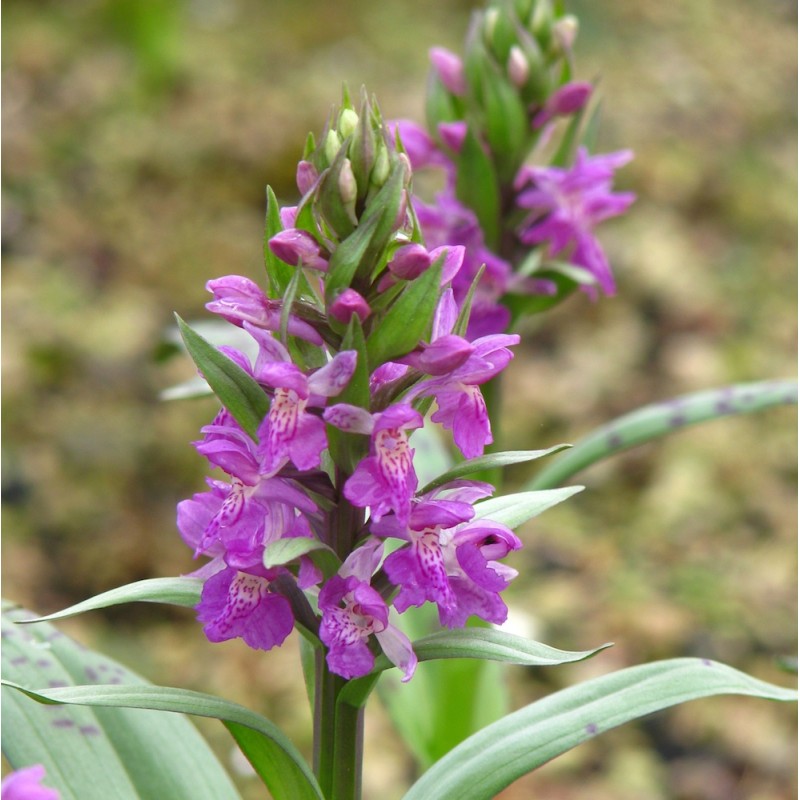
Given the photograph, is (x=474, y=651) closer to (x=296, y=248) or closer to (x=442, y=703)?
(x=296, y=248)

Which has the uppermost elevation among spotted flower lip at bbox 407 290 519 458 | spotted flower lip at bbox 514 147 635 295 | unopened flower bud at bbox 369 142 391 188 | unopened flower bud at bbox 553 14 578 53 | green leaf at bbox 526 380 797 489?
unopened flower bud at bbox 553 14 578 53

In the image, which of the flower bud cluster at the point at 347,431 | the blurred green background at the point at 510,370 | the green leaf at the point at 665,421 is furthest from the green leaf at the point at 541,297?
the flower bud cluster at the point at 347,431

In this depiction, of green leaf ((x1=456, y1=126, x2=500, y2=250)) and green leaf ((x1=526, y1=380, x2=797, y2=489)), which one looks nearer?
green leaf ((x1=456, y1=126, x2=500, y2=250))

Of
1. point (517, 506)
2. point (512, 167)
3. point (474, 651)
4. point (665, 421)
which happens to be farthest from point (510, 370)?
point (474, 651)

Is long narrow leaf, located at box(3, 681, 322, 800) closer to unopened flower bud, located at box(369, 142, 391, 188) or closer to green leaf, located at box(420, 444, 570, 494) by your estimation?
green leaf, located at box(420, 444, 570, 494)

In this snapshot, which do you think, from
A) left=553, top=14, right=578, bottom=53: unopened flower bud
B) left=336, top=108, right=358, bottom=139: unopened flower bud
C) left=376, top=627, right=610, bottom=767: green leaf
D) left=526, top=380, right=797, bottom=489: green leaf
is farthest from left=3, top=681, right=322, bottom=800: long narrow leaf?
left=553, top=14, right=578, bottom=53: unopened flower bud

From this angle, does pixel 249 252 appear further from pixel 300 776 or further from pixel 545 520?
pixel 300 776
